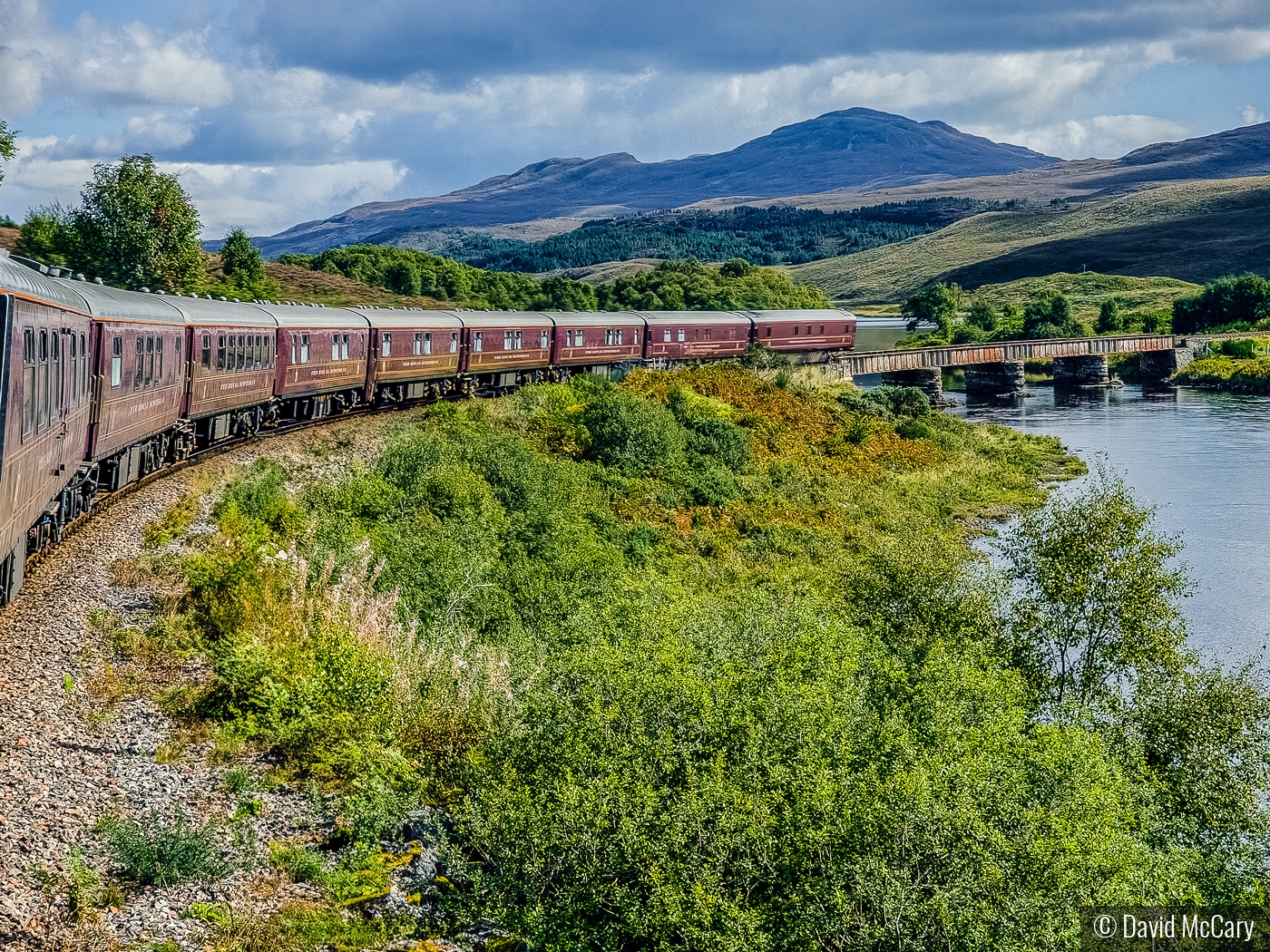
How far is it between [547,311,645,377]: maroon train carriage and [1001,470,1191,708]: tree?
108 ft

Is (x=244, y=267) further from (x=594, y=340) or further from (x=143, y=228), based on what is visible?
(x=594, y=340)

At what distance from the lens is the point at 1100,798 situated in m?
14.6

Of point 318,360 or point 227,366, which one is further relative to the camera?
point 318,360

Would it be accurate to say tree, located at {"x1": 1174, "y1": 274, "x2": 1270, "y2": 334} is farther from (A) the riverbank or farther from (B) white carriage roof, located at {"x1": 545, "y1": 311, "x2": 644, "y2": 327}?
(A) the riverbank

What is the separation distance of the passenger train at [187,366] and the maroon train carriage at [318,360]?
6cm

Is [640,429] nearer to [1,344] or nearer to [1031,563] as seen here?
[1031,563]

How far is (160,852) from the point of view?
1159 centimetres

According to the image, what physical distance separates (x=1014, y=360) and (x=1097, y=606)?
70694mm

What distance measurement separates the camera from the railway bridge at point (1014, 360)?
267ft

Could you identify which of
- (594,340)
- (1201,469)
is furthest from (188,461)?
(1201,469)

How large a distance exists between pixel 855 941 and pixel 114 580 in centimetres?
1203

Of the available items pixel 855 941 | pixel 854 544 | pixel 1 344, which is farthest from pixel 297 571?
pixel 854 544

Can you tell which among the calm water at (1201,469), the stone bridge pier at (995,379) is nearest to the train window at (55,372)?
the calm water at (1201,469)

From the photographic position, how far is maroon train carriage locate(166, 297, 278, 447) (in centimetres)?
2812
